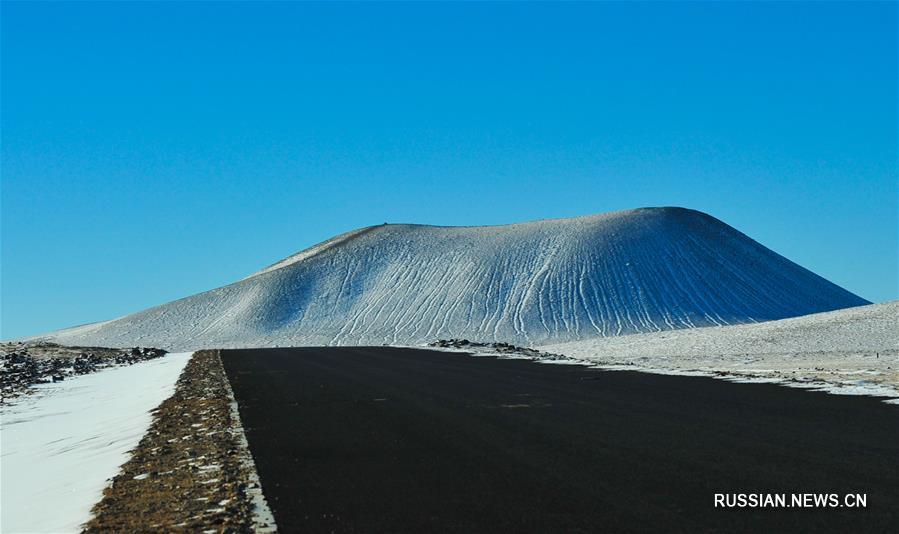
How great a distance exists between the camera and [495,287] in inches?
4488

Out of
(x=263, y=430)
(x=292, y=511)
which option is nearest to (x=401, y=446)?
(x=263, y=430)

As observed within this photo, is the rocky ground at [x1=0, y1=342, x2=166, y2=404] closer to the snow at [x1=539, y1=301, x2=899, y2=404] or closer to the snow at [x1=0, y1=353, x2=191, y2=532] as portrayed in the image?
the snow at [x1=0, y1=353, x2=191, y2=532]

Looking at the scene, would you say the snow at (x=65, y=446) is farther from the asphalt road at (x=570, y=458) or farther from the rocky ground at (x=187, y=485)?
the asphalt road at (x=570, y=458)

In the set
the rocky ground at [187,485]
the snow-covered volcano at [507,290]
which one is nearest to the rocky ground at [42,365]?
the rocky ground at [187,485]

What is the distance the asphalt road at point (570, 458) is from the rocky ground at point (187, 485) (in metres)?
0.28

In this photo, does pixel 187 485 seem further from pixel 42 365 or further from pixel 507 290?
pixel 507 290

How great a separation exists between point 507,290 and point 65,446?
3872 inches

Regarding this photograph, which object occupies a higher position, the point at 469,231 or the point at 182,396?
the point at 469,231

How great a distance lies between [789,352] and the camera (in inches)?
1563

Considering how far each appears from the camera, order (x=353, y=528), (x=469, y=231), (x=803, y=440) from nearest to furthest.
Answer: (x=353, y=528)
(x=803, y=440)
(x=469, y=231)

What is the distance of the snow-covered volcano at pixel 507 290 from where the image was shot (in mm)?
102500

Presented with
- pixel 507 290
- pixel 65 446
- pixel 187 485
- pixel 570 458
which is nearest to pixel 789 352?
pixel 65 446

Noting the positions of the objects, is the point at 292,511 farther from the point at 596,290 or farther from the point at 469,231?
the point at 469,231

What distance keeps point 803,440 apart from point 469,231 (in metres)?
130
